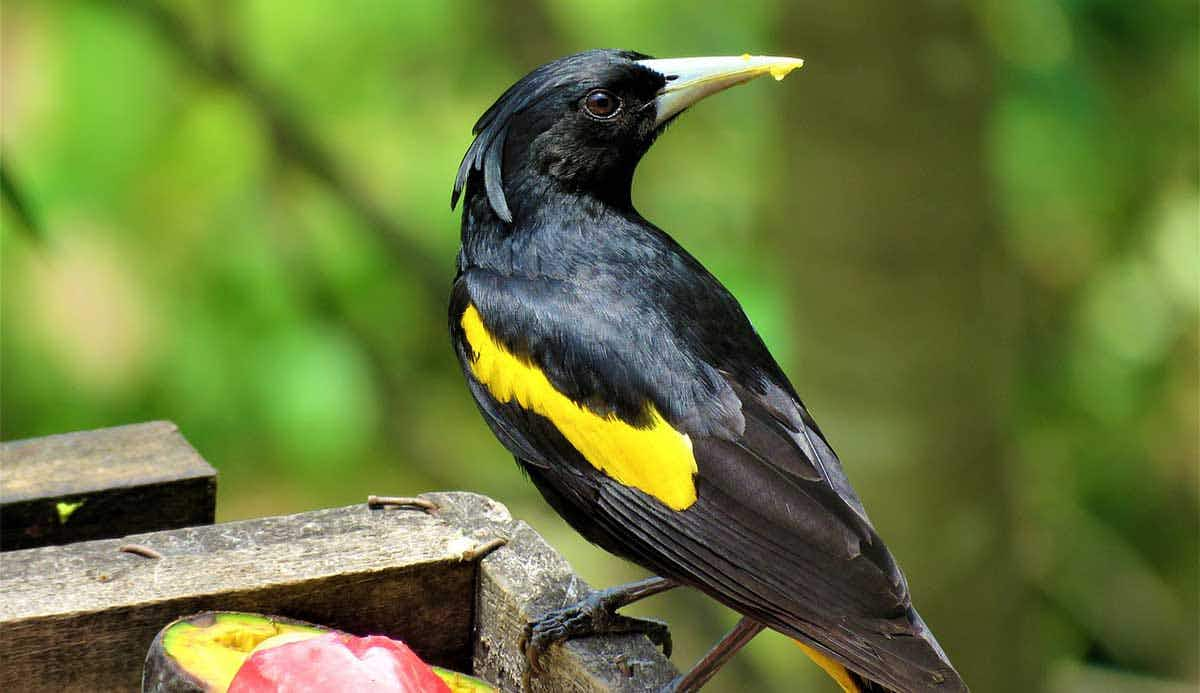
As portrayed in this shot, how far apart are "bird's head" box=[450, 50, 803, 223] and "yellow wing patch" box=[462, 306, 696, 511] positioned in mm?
246

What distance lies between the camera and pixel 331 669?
1.99 meters

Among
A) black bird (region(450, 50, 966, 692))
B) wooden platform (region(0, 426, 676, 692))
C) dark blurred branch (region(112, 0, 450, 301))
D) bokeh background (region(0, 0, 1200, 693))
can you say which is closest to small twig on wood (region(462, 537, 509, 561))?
wooden platform (region(0, 426, 676, 692))

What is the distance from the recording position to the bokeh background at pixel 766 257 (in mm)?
3594

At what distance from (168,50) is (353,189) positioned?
64 cm

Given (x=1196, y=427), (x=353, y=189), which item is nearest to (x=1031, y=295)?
(x=1196, y=427)

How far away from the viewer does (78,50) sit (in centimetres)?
454

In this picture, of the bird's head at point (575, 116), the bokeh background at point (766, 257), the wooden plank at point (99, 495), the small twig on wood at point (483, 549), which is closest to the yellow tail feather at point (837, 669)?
the small twig on wood at point (483, 549)

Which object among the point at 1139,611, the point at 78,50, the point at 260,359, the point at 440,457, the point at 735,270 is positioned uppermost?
the point at 78,50

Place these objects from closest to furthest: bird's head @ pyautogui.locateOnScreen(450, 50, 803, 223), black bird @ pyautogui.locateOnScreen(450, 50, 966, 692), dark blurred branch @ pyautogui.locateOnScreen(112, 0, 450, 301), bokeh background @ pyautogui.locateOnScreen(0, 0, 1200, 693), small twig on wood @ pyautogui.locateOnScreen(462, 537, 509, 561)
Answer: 1. black bird @ pyautogui.locateOnScreen(450, 50, 966, 692)
2. small twig on wood @ pyautogui.locateOnScreen(462, 537, 509, 561)
3. bird's head @ pyautogui.locateOnScreen(450, 50, 803, 223)
4. bokeh background @ pyautogui.locateOnScreen(0, 0, 1200, 693)
5. dark blurred branch @ pyautogui.locateOnScreen(112, 0, 450, 301)

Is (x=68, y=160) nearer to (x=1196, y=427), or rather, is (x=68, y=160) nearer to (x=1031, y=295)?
(x=1031, y=295)

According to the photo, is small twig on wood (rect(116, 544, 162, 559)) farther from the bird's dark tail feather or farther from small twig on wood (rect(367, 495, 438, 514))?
the bird's dark tail feather

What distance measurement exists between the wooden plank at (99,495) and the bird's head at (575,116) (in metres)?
0.64

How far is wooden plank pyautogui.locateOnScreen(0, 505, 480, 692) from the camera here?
2.21 metres

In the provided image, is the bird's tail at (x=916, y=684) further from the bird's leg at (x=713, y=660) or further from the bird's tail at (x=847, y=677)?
the bird's leg at (x=713, y=660)
